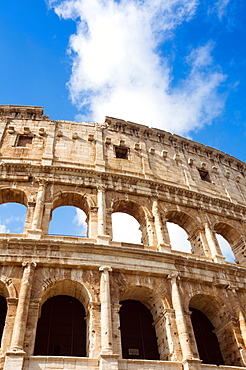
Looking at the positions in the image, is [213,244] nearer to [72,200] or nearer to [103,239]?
[103,239]

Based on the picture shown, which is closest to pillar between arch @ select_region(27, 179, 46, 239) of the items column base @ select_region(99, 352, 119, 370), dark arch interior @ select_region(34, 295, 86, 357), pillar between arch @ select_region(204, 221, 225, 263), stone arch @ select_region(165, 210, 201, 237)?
dark arch interior @ select_region(34, 295, 86, 357)

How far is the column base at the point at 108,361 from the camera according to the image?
10664 mm

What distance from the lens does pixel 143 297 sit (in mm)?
13945

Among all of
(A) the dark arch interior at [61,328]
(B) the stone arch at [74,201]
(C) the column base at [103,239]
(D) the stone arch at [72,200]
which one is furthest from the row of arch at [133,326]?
(D) the stone arch at [72,200]

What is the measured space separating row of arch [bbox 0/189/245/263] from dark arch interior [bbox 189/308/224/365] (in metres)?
3.07

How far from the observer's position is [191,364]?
37.6ft

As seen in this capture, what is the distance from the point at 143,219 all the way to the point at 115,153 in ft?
15.6

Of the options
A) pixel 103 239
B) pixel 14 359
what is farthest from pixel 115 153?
pixel 14 359

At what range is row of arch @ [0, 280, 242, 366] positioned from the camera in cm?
1234

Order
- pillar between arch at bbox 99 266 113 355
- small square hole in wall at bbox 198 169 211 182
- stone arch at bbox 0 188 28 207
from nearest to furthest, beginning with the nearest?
pillar between arch at bbox 99 266 113 355
stone arch at bbox 0 188 28 207
small square hole in wall at bbox 198 169 211 182

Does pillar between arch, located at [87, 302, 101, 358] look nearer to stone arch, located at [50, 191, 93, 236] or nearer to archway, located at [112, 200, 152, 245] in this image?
stone arch, located at [50, 191, 93, 236]

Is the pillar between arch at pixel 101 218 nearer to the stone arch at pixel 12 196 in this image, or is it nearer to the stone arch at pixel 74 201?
the stone arch at pixel 74 201

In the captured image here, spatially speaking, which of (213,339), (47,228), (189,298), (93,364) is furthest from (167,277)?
(47,228)

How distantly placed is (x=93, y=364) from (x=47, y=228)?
226 inches
